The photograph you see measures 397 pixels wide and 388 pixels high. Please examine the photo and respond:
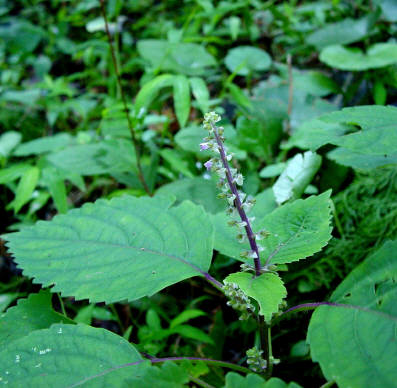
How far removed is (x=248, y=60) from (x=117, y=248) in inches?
84.0

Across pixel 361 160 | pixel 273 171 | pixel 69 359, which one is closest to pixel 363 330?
pixel 361 160

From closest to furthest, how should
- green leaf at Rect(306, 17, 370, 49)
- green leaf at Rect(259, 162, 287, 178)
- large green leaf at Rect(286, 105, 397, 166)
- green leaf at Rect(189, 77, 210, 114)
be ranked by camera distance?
large green leaf at Rect(286, 105, 397, 166) < green leaf at Rect(259, 162, 287, 178) < green leaf at Rect(189, 77, 210, 114) < green leaf at Rect(306, 17, 370, 49)

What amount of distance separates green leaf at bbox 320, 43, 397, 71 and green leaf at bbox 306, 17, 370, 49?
165mm

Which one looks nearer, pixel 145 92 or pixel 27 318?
pixel 27 318

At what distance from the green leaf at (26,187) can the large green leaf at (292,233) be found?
4.13 ft

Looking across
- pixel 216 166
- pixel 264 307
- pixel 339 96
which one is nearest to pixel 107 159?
pixel 216 166

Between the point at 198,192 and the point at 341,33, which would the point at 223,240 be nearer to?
the point at 198,192

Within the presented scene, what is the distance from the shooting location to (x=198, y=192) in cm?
187

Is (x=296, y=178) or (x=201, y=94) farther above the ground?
(x=201, y=94)

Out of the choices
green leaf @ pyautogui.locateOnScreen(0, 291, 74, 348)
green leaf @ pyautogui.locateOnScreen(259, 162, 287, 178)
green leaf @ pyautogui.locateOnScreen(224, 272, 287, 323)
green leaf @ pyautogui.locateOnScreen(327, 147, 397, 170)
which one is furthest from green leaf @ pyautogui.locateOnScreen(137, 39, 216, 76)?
green leaf @ pyautogui.locateOnScreen(224, 272, 287, 323)

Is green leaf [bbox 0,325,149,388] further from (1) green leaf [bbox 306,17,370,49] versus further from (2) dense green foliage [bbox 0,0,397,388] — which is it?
(1) green leaf [bbox 306,17,370,49]

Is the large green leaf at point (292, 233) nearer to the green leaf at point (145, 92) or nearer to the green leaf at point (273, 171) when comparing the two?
the green leaf at point (273, 171)

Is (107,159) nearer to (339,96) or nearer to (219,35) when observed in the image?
(339,96)

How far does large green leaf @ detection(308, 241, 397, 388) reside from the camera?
0.81 meters
